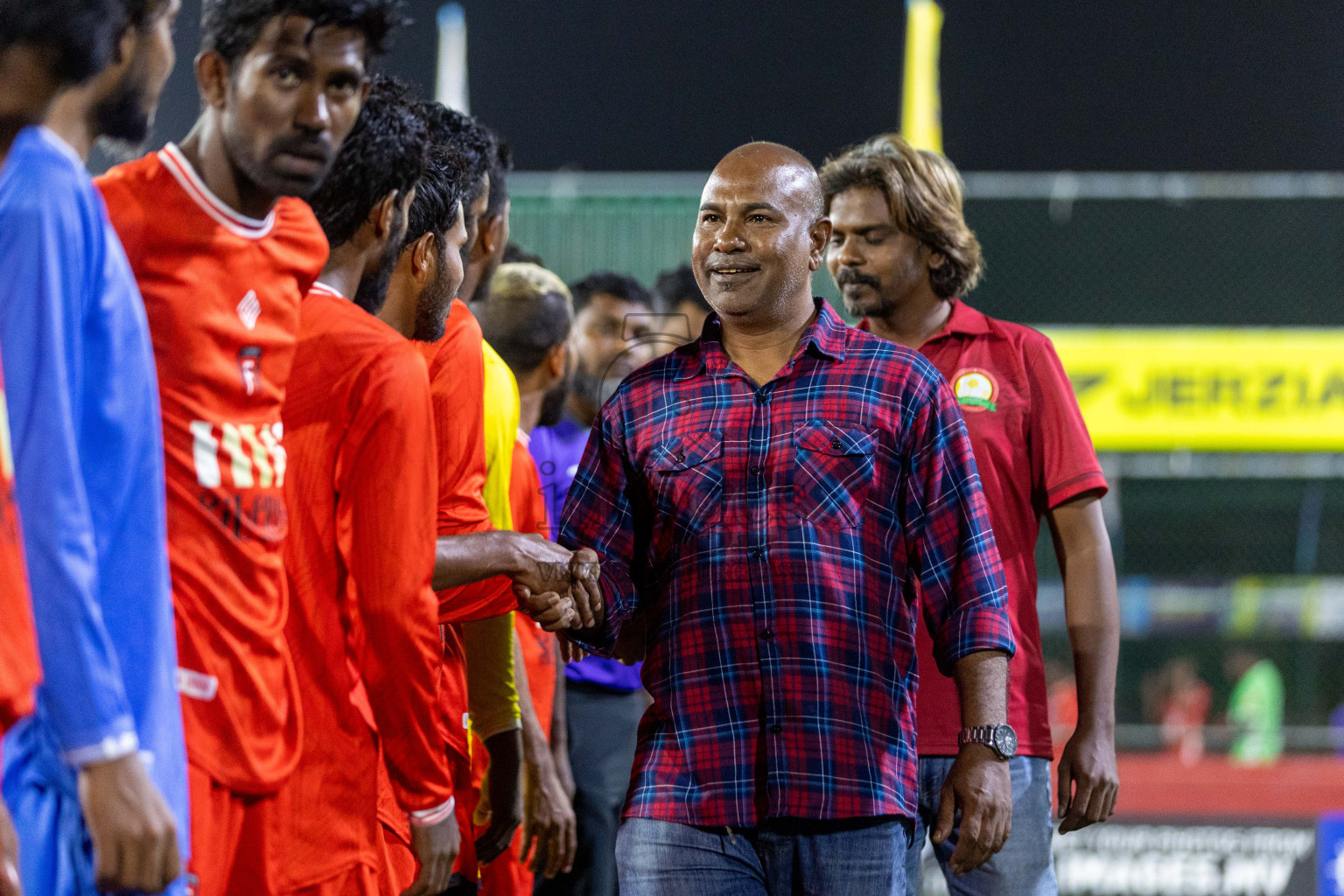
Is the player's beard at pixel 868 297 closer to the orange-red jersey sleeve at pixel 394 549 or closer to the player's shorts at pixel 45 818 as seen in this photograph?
the orange-red jersey sleeve at pixel 394 549

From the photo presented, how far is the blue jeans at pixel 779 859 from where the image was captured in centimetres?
260

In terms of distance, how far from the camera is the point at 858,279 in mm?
3660

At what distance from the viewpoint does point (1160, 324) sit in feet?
44.2

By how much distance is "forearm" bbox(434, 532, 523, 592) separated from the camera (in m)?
2.61

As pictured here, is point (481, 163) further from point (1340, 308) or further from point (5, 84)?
point (1340, 308)

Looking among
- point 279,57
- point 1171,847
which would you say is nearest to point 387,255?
point 279,57

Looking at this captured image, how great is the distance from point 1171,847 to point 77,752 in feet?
19.2

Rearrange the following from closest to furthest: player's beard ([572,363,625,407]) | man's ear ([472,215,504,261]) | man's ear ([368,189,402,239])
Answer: man's ear ([368,189,402,239])
man's ear ([472,215,504,261])
player's beard ([572,363,625,407])

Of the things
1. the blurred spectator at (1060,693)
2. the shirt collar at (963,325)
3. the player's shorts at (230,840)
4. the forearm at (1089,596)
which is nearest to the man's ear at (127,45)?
the player's shorts at (230,840)

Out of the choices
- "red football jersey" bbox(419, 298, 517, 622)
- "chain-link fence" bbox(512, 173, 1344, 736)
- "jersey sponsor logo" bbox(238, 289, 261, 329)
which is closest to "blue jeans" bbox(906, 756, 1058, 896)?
"red football jersey" bbox(419, 298, 517, 622)

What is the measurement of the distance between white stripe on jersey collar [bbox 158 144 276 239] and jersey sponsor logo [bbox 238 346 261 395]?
0.50ft

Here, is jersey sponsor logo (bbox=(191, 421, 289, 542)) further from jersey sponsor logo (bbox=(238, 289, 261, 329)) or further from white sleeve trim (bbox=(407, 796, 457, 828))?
white sleeve trim (bbox=(407, 796, 457, 828))

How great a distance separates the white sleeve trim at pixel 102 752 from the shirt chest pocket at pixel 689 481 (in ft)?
4.57

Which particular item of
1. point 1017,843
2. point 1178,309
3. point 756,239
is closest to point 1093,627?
point 1017,843
